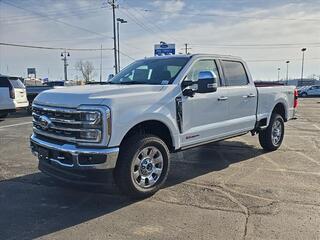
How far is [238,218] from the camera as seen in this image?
445cm

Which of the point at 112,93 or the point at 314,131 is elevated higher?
the point at 112,93

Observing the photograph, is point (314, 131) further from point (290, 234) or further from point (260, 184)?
point (290, 234)

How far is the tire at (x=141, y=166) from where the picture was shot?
4930 millimetres

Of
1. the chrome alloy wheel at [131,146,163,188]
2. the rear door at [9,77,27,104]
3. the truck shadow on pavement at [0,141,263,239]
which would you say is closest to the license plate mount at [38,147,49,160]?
the truck shadow on pavement at [0,141,263,239]

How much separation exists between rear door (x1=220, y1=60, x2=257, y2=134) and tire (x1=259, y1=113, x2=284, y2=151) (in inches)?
31.2

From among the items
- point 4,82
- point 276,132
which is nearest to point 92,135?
point 276,132

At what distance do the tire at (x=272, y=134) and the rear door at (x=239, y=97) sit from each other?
79 centimetres

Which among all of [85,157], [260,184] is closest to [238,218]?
[260,184]

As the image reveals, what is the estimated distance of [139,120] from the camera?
5031mm

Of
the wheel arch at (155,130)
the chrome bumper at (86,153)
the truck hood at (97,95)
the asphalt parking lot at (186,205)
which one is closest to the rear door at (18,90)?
the asphalt parking lot at (186,205)

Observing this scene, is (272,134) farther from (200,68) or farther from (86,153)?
(86,153)

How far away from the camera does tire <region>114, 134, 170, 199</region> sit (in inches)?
194

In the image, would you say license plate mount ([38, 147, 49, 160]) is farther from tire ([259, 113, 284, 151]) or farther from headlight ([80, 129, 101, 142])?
tire ([259, 113, 284, 151])

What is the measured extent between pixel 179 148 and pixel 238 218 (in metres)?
1.65
